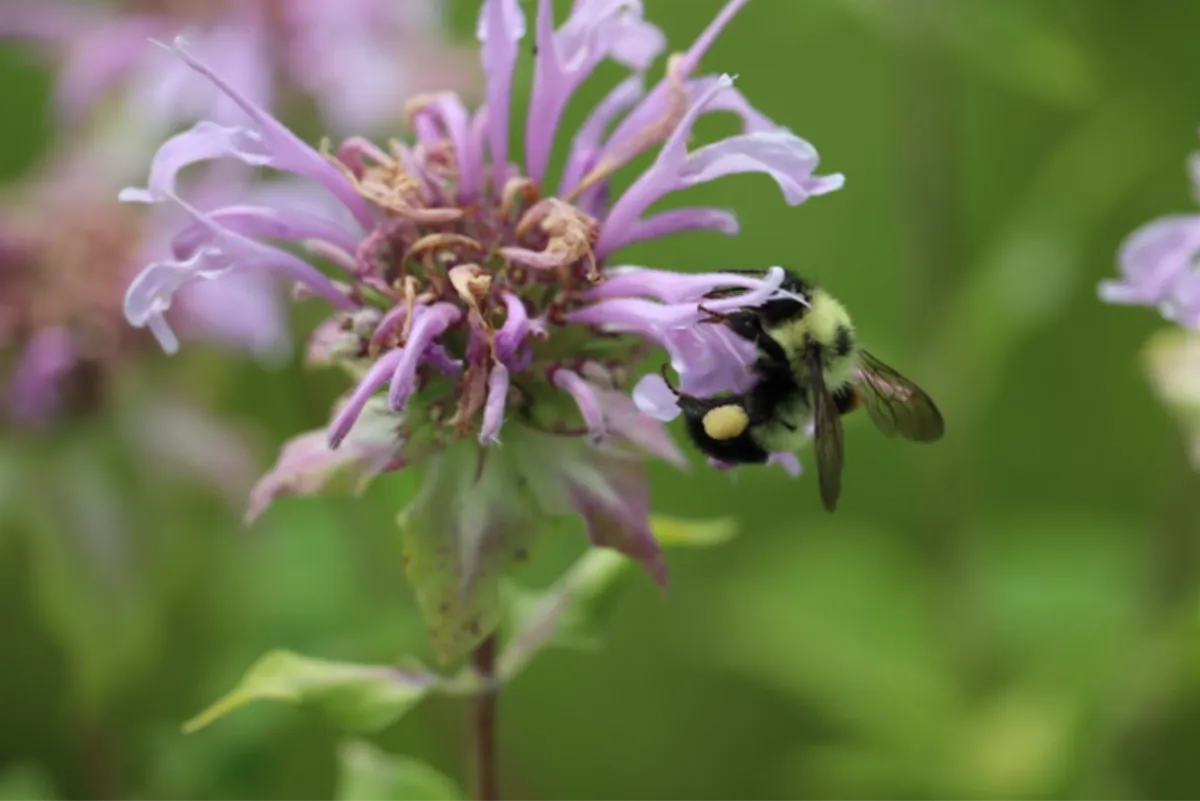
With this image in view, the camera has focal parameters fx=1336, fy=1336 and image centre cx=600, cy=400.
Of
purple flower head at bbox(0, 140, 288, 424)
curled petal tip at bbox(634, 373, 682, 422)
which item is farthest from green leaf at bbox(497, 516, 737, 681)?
purple flower head at bbox(0, 140, 288, 424)

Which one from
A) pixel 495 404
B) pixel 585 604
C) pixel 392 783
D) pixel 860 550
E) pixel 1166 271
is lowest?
pixel 860 550

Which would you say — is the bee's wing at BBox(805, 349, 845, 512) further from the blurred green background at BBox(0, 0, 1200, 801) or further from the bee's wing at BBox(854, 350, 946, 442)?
the blurred green background at BBox(0, 0, 1200, 801)

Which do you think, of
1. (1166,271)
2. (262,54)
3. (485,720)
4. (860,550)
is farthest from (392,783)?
(860,550)

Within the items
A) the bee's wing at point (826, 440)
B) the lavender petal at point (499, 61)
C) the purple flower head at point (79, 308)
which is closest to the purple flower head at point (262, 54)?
the purple flower head at point (79, 308)

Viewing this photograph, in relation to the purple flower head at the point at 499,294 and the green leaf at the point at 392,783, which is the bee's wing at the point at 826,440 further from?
the green leaf at the point at 392,783

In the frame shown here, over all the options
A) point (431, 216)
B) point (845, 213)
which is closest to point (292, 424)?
point (845, 213)

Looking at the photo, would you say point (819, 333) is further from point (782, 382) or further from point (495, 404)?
point (495, 404)
